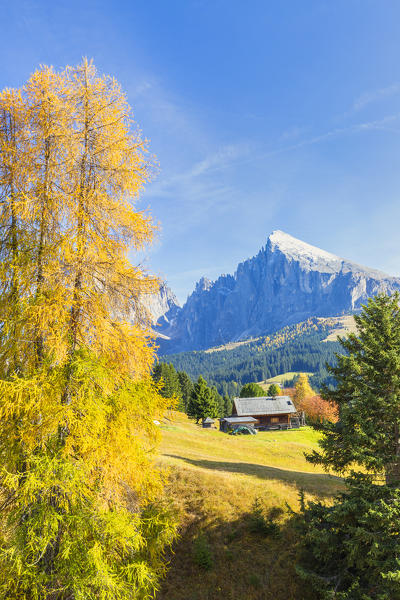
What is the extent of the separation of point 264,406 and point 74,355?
67103 mm

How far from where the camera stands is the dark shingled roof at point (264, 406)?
2712 inches

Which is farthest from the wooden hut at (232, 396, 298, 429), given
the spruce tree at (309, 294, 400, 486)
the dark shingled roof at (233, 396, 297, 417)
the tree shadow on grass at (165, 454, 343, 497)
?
the spruce tree at (309, 294, 400, 486)

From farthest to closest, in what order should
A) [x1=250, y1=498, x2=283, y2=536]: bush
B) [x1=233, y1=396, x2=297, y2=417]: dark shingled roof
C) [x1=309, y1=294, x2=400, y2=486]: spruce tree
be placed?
1. [x1=233, y1=396, x2=297, y2=417]: dark shingled roof
2. [x1=250, y1=498, x2=283, y2=536]: bush
3. [x1=309, y1=294, x2=400, y2=486]: spruce tree

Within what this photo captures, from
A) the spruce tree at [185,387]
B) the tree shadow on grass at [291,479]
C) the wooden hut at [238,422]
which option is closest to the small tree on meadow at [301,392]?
the wooden hut at [238,422]

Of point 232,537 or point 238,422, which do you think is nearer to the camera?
point 232,537

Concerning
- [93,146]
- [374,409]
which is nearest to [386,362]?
[374,409]

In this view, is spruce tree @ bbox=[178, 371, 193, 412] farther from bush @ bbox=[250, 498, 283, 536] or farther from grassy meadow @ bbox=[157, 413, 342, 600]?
bush @ bbox=[250, 498, 283, 536]

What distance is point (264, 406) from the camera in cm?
7012

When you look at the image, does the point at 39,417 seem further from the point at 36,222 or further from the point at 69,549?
the point at 36,222

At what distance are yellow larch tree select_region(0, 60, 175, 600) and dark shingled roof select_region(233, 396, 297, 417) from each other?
63.0 metres

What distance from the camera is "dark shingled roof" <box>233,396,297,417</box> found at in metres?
68.9

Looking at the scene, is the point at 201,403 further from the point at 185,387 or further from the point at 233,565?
the point at 233,565

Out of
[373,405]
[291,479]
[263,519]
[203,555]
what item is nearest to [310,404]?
[291,479]

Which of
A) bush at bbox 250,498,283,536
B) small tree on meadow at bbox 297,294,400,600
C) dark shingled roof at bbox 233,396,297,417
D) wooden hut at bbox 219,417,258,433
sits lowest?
wooden hut at bbox 219,417,258,433
